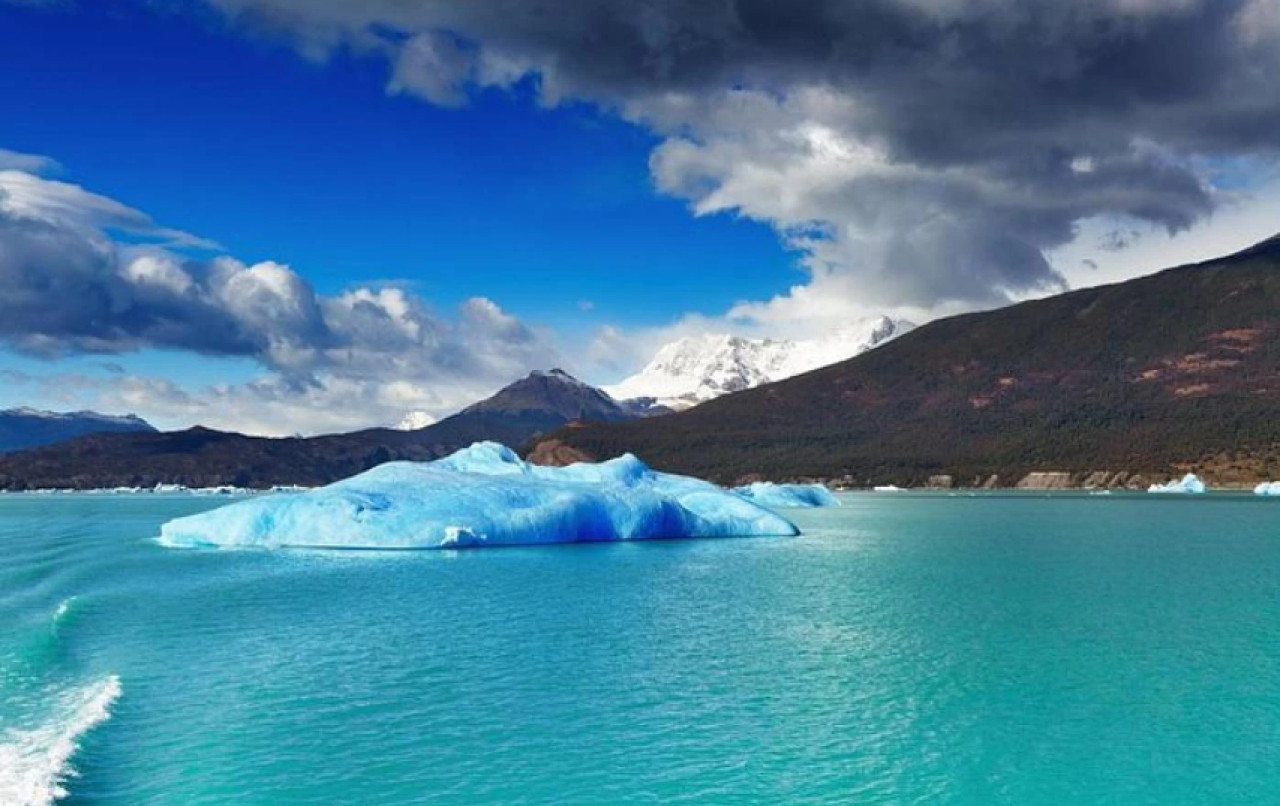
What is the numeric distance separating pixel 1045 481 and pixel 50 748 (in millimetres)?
157093

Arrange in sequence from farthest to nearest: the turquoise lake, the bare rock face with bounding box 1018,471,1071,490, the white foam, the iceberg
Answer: the bare rock face with bounding box 1018,471,1071,490 → the iceberg → the white foam → the turquoise lake

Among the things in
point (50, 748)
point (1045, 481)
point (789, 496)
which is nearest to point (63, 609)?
point (50, 748)

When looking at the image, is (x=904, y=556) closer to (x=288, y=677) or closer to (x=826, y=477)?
(x=288, y=677)

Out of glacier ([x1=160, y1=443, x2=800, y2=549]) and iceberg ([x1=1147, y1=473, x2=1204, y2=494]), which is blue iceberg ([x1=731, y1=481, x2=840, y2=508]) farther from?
iceberg ([x1=1147, y1=473, x2=1204, y2=494])

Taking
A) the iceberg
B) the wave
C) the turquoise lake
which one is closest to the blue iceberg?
the iceberg

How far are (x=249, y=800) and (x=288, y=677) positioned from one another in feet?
23.1

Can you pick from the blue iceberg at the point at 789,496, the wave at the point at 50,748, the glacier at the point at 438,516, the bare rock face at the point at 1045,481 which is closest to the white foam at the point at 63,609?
the wave at the point at 50,748

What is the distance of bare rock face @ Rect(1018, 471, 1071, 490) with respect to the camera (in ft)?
494

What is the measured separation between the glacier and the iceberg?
92.1 meters

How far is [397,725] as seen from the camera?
16.2 meters

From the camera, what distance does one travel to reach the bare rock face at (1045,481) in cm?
15050

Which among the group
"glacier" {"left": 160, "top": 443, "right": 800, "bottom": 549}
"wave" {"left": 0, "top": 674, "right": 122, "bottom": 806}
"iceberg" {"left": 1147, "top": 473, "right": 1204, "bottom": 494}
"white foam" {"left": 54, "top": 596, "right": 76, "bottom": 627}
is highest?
"iceberg" {"left": 1147, "top": 473, "right": 1204, "bottom": 494}

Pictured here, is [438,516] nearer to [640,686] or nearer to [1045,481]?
[640,686]

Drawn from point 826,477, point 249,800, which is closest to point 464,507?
point 249,800
